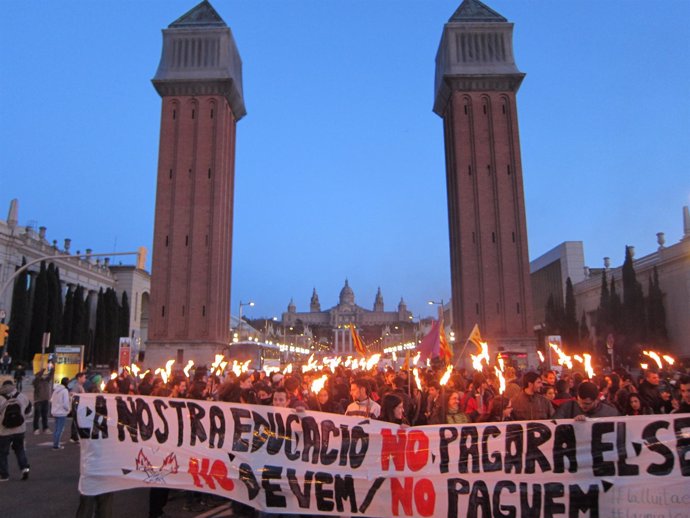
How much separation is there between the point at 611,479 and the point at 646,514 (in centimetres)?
43

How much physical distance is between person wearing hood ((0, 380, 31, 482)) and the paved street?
1.15 ft

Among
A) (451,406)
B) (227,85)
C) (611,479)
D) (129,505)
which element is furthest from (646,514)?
(227,85)

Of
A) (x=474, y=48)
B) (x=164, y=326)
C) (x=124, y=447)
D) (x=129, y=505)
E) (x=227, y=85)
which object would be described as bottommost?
(x=129, y=505)

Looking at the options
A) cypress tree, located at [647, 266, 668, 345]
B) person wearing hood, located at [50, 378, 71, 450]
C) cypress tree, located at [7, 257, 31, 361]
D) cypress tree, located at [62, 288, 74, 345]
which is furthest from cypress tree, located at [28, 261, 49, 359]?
cypress tree, located at [647, 266, 668, 345]

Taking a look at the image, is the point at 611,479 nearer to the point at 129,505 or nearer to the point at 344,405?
the point at 344,405

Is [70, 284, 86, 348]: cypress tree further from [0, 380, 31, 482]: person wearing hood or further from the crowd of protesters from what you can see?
[0, 380, 31, 482]: person wearing hood

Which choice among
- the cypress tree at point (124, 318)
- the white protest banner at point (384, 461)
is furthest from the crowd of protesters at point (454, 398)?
the cypress tree at point (124, 318)

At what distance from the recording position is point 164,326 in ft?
166

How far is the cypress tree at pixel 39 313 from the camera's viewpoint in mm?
49562

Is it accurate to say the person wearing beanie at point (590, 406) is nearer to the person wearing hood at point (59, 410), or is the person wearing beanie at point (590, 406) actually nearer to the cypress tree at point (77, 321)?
the person wearing hood at point (59, 410)

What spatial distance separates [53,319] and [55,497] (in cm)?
4676

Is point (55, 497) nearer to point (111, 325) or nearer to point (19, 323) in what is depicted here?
point (19, 323)

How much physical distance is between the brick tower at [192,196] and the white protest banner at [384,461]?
4386cm

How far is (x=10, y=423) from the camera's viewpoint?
35.2ft
